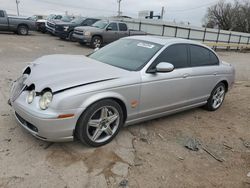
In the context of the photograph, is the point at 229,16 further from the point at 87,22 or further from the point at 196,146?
the point at 196,146

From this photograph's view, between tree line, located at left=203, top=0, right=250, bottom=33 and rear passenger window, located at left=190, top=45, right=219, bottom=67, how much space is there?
48714mm

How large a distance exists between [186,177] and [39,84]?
88.6 inches

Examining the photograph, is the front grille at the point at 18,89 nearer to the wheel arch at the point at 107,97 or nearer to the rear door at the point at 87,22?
the wheel arch at the point at 107,97

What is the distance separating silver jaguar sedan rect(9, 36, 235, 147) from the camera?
298 centimetres

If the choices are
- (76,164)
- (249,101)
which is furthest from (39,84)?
(249,101)

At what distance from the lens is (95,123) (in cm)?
333

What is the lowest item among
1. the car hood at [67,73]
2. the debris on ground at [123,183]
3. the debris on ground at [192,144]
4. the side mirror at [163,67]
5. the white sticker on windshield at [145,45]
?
the debris on ground at [192,144]

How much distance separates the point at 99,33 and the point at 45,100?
1216 cm

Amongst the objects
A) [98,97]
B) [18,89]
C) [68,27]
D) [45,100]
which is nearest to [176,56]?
[98,97]

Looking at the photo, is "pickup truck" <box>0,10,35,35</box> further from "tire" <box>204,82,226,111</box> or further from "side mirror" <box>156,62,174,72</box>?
"side mirror" <box>156,62,174,72</box>

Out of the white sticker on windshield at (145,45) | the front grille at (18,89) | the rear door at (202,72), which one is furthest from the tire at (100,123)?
the rear door at (202,72)

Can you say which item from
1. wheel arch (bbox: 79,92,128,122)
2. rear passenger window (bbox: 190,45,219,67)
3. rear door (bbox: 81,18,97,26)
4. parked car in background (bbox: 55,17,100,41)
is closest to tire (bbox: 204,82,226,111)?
rear passenger window (bbox: 190,45,219,67)

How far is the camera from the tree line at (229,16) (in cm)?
4825

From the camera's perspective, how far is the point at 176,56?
4.35m
